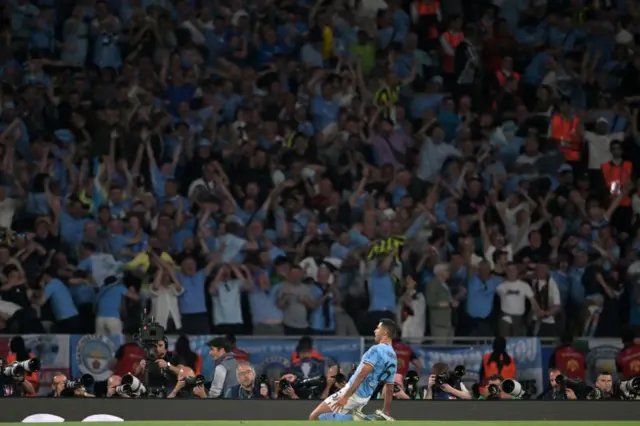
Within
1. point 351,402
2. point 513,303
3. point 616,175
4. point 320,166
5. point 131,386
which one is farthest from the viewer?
point 616,175

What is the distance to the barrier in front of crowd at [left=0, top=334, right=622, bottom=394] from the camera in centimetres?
1778

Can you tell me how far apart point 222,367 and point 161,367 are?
1.04 m

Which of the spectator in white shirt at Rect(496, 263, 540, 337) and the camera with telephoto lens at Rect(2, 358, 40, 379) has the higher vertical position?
the spectator in white shirt at Rect(496, 263, 540, 337)

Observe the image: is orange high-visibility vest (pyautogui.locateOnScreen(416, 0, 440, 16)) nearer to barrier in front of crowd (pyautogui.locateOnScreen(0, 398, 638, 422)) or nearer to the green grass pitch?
barrier in front of crowd (pyautogui.locateOnScreen(0, 398, 638, 422))

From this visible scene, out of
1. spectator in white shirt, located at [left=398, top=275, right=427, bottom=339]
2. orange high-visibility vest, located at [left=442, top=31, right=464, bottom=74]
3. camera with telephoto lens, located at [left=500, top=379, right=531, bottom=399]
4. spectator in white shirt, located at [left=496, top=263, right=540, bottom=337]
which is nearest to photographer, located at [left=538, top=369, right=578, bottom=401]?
camera with telephoto lens, located at [left=500, top=379, right=531, bottom=399]

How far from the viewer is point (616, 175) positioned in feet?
72.4

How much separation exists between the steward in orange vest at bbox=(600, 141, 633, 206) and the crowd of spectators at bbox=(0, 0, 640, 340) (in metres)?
0.04

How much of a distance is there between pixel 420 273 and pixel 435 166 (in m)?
2.47

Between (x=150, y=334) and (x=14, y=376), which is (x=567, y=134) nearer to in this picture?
(x=150, y=334)

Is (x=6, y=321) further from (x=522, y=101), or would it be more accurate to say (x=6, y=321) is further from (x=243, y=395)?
(x=522, y=101)

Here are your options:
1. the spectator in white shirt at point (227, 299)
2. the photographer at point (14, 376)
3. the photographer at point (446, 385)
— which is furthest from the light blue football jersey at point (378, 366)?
the spectator in white shirt at point (227, 299)

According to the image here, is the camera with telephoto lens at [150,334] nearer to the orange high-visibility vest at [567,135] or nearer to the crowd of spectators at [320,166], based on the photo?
the crowd of spectators at [320,166]

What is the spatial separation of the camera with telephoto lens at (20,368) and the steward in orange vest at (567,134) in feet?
33.4

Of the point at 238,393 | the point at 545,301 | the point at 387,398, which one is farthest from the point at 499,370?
the point at 238,393
